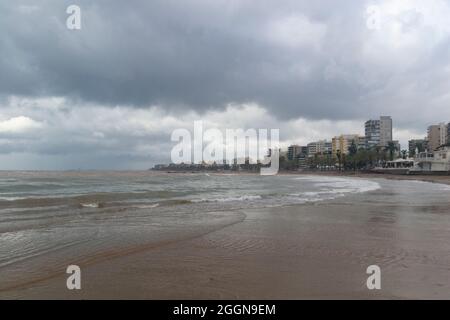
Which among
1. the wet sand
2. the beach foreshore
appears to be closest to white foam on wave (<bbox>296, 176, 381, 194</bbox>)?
the wet sand

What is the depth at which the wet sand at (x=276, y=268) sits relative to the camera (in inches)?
250

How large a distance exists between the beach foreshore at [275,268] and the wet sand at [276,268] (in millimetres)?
17

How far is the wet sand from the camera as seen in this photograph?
6.36 meters

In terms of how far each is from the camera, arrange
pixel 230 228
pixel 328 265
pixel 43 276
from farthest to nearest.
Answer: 1. pixel 230 228
2. pixel 328 265
3. pixel 43 276

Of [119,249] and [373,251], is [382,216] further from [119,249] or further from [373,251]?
[119,249]

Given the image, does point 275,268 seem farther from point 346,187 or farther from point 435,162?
point 435,162

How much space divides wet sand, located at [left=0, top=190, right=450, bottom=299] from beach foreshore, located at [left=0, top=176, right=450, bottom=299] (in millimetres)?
17

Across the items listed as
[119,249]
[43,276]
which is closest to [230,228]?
[119,249]

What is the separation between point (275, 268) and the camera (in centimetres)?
793

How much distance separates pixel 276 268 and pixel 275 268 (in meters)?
0.02

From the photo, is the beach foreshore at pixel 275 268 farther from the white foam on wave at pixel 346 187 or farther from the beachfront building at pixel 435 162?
the beachfront building at pixel 435 162

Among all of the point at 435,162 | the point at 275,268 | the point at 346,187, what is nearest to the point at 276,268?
the point at 275,268

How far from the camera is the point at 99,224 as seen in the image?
A: 1498 centimetres
